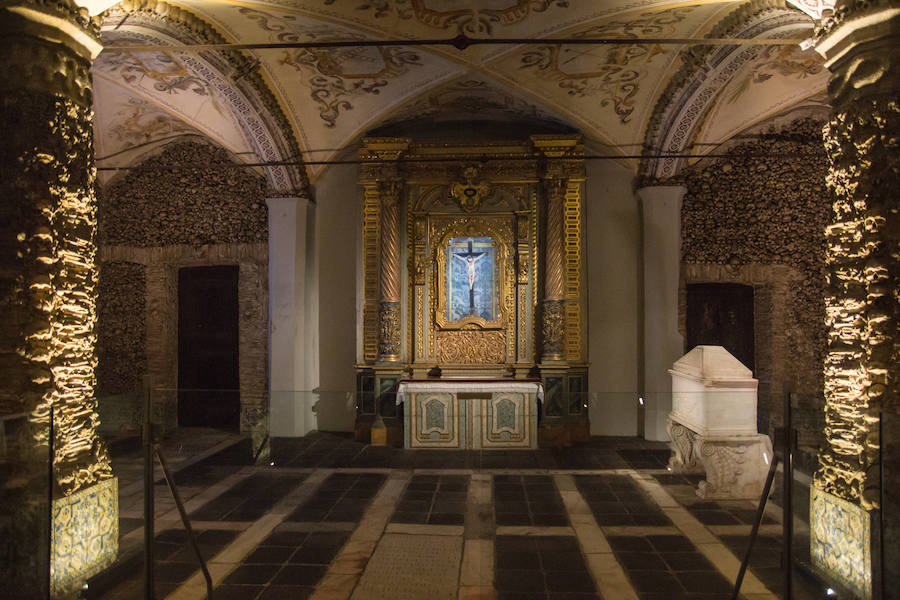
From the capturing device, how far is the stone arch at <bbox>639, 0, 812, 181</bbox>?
4.98 m

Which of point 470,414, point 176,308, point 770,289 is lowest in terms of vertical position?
point 470,414

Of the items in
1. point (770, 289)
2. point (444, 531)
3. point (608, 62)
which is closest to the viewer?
point (444, 531)

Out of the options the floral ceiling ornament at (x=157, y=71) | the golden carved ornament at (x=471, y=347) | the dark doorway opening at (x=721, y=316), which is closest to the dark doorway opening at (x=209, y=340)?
the floral ceiling ornament at (x=157, y=71)

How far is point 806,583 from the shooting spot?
3.33 meters

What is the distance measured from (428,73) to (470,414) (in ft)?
14.3

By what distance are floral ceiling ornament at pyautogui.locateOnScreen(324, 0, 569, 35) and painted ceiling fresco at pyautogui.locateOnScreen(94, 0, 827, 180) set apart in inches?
0.4

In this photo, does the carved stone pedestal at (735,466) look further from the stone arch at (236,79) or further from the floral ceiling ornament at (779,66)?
the stone arch at (236,79)

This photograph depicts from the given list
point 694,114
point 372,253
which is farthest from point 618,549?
point 694,114

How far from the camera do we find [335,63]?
21.1 feet

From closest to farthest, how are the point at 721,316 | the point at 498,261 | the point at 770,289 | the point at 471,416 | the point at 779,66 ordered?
the point at 779,66 < the point at 471,416 < the point at 498,261 < the point at 770,289 < the point at 721,316

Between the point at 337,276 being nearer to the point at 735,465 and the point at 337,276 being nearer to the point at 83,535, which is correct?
the point at 83,535

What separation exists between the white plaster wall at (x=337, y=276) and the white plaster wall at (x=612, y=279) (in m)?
3.53

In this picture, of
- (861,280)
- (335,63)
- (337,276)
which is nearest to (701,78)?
(861,280)

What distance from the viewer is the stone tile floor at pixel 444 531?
3.38 metres
